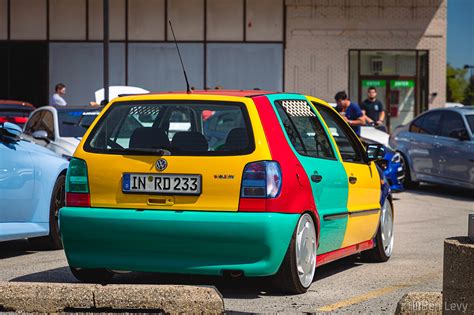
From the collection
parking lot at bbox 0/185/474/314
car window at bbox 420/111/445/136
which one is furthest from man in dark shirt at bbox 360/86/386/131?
parking lot at bbox 0/185/474/314

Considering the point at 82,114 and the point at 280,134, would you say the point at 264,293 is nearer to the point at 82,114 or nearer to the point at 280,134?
the point at 280,134

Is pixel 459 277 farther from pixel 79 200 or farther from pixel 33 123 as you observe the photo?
pixel 33 123

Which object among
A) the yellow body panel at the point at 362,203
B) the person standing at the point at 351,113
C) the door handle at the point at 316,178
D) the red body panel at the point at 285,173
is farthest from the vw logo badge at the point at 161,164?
the person standing at the point at 351,113

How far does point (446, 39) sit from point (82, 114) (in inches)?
836

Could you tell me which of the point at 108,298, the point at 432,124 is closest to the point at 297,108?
the point at 108,298

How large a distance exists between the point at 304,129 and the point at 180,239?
153 centimetres

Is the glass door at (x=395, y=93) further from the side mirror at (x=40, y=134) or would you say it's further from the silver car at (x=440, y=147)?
the side mirror at (x=40, y=134)

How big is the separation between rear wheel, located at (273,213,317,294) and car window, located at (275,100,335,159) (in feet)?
1.89

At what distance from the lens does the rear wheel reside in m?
7.76

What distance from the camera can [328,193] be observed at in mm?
8461

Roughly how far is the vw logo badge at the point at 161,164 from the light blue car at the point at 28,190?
8.29 feet

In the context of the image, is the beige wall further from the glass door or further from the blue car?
the blue car

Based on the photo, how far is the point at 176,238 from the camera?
299 inches

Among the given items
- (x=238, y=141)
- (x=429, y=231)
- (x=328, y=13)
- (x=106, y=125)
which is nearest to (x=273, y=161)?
(x=238, y=141)
